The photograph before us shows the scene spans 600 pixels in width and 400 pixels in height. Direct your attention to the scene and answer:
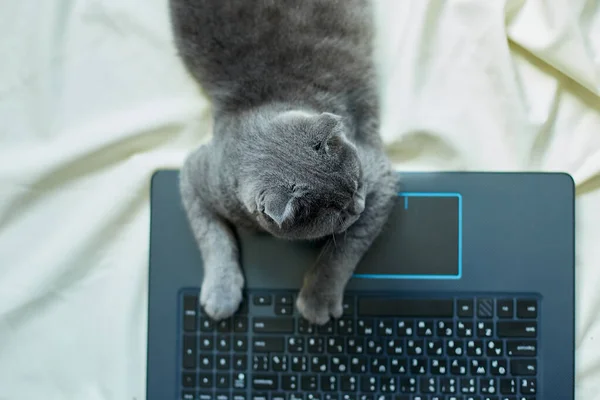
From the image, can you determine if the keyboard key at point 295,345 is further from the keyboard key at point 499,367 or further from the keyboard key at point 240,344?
the keyboard key at point 499,367

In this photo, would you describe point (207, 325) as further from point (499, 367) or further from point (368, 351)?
point (499, 367)

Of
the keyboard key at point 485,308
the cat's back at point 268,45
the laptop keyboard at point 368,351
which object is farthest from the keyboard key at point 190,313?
the keyboard key at point 485,308

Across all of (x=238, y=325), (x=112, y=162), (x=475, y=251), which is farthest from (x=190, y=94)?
(x=475, y=251)

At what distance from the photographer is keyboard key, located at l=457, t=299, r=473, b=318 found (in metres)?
0.87

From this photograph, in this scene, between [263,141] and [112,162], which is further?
[112,162]

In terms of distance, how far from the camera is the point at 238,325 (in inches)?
34.8

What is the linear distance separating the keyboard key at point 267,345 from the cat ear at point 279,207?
23cm

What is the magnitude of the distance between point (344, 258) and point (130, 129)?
1.39 feet

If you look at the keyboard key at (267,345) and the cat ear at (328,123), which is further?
the keyboard key at (267,345)

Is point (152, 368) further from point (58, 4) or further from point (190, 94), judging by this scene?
point (58, 4)

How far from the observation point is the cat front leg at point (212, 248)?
0.86 metres

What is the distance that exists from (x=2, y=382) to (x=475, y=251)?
2.65 feet

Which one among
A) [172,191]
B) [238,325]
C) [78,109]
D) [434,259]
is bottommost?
[238,325]

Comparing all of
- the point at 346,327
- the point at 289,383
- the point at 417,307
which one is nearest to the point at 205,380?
the point at 289,383
